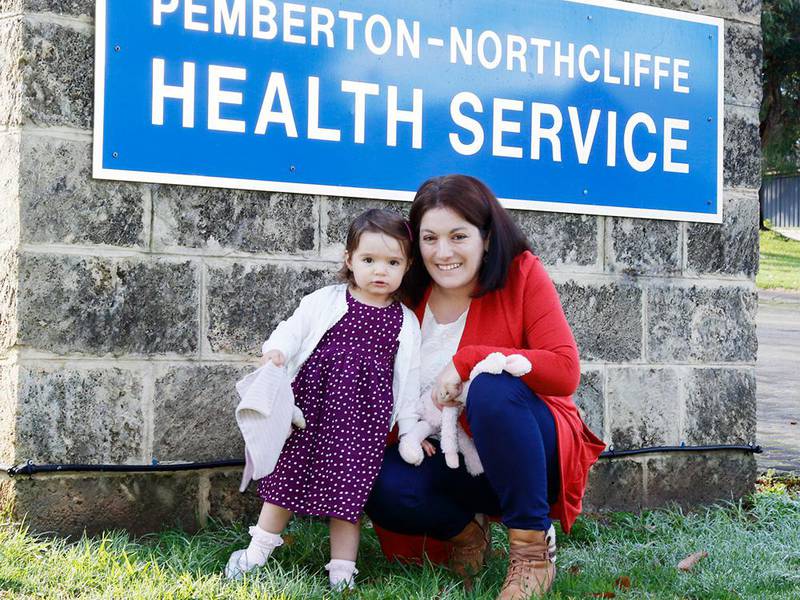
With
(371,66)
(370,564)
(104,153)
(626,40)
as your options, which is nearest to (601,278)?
(626,40)

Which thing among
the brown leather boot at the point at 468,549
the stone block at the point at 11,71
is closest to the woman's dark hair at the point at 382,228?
the brown leather boot at the point at 468,549

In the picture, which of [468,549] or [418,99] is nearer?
[468,549]

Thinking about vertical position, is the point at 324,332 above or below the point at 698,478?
above

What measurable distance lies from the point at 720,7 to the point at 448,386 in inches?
100

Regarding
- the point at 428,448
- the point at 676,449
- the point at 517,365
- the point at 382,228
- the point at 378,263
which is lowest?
the point at 676,449

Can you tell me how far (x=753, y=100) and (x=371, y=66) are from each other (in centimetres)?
191

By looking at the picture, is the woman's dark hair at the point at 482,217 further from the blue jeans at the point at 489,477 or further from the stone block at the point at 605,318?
the stone block at the point at 605,318

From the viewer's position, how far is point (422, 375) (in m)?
3.41

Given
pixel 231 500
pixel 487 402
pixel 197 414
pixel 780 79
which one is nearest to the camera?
pixel 487 402

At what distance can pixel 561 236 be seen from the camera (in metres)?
4.40

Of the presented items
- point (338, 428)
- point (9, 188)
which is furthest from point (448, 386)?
point (9, 188)

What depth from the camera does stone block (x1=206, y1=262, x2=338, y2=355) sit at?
3757 millimetres

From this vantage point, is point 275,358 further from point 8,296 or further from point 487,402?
point 8,296

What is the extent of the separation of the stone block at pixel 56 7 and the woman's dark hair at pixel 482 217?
4.09 feet
